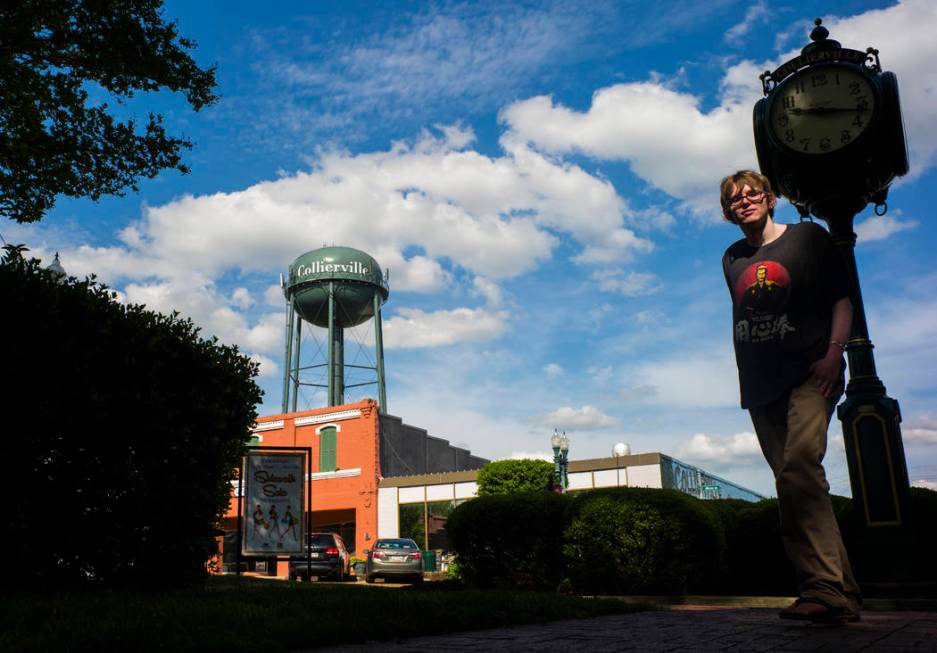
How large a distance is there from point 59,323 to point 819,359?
20.9ft

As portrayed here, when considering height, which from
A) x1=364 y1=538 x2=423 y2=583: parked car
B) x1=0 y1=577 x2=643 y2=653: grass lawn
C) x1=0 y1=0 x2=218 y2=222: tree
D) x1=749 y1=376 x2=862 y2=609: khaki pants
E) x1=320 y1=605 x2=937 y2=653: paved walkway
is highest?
x1=0 y1=0 x2=218 y2=222: tree

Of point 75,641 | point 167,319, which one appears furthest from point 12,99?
point 75,641

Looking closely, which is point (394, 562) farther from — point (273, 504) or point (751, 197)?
point (751, 197)

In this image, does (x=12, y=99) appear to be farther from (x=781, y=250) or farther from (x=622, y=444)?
(x=622, y=444)

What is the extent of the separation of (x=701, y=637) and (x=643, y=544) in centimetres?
659

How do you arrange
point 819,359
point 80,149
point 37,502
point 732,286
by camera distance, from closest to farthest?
point 819,359 < point 732,286 < point 37,502 < point 80,149

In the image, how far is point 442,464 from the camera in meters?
50.5

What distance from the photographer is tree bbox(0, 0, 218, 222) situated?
11.1 m

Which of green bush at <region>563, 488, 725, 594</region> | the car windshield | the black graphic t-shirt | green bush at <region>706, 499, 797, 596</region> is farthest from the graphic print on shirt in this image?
the car windshield

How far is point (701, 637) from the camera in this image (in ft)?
11.8

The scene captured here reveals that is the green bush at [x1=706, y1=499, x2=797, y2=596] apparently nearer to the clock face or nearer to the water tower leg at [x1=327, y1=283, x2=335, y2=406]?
the clock face

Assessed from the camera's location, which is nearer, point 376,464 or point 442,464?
point 376,464

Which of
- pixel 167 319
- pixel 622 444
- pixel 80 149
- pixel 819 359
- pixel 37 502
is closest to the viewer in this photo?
pixel 819 359

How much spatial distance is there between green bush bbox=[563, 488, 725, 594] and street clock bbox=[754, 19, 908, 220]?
185 inches
